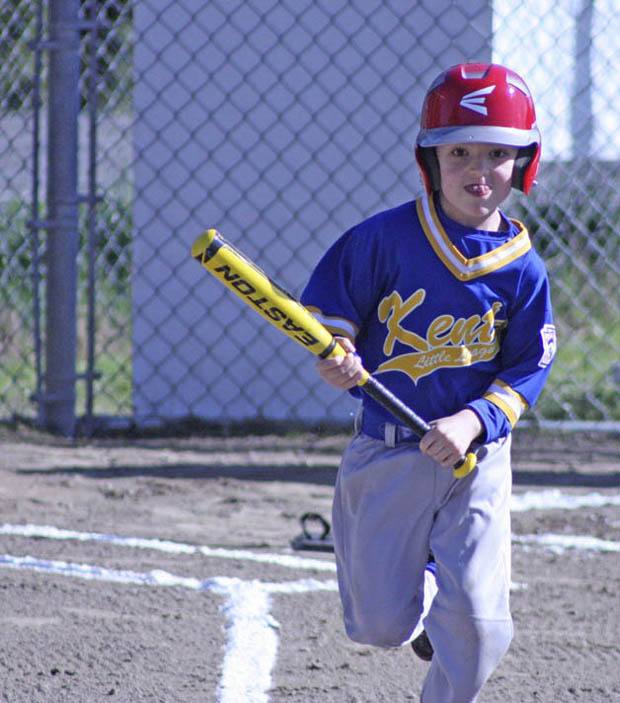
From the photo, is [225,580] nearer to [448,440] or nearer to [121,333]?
[448,440]

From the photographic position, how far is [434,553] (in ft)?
8.41

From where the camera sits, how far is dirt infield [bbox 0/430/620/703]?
2973mm

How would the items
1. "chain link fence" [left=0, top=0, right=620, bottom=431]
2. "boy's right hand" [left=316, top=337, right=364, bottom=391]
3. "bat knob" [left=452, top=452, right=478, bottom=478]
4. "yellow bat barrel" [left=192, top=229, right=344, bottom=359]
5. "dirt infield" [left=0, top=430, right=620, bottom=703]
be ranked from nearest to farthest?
"yellow bat barrel" [left=192, top=229, right=344, bottom=359], "boy's right hand" [left=316, top=337, right=364, bottom=391], "bat knob" [left=452, top=452, right=478, bottom=478], "dirt infield" [left=0, top=430, right=620, bottom=703], "chain link fence" [left=0, top=0, right=620, bottom=431]

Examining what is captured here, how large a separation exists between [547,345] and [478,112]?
1.66ft

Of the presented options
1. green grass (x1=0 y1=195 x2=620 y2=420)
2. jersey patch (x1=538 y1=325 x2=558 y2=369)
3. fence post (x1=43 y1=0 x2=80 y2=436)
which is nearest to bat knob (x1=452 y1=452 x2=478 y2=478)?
jersey patch (x1=538 y1=325 x2=558 y2=369)

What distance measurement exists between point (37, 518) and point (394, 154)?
247 centimetres

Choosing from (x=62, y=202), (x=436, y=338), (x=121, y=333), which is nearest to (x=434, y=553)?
(x=436, y=338)

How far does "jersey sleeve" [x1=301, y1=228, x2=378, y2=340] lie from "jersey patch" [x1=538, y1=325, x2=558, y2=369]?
36cm

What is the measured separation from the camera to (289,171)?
5.82 meters

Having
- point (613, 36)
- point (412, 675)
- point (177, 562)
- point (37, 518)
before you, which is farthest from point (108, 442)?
point (613, 36)

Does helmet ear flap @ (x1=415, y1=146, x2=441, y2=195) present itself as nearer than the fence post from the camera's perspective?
Yes

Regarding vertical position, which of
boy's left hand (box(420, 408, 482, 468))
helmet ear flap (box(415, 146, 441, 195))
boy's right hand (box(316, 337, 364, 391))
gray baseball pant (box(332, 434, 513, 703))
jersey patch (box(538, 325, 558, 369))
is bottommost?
gray baseball pant (box(332, 434, 513, 703))

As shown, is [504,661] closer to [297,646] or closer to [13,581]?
[297,646]

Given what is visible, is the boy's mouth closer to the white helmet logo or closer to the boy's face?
the boy's face
